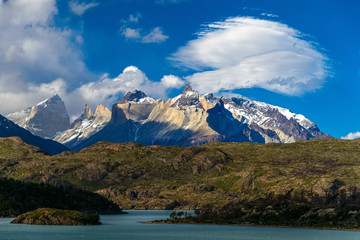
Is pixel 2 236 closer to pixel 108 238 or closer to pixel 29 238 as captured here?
pixel 29 238

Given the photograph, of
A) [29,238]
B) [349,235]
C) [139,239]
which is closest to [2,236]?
[29,238]

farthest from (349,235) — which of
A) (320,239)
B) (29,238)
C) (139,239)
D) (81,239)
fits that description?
(29,238)

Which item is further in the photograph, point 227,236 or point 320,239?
point 227,236

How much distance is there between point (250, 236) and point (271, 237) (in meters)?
9.27

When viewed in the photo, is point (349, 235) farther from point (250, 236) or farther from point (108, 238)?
point (108, 238)

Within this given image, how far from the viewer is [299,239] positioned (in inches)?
7126

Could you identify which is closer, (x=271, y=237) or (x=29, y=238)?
(x=29, y=238)

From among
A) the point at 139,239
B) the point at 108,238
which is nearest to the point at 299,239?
the point at 139,239

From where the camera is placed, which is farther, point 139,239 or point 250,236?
point 250,236

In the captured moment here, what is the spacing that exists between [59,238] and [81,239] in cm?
874

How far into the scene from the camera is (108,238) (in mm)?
189125

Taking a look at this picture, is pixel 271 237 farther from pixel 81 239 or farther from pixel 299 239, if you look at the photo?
pixel 81 239

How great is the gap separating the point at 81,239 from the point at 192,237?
42.6 m

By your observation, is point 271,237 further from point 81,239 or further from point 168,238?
point 81,239
